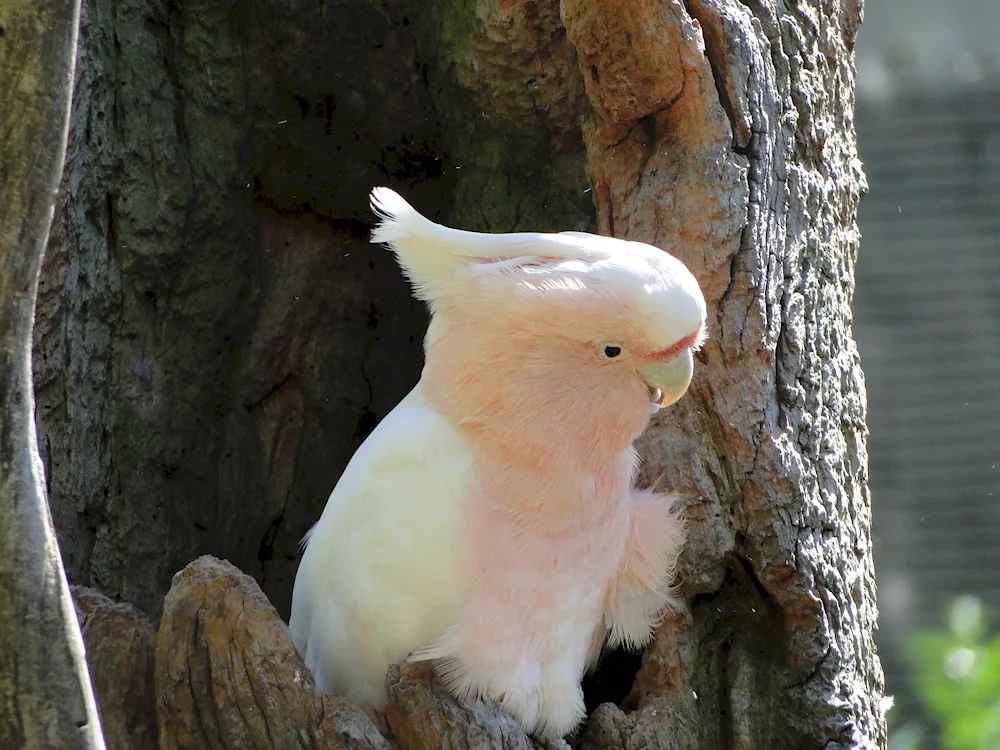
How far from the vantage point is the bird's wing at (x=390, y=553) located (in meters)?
1.90

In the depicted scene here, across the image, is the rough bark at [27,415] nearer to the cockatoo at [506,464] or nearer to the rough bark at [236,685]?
the rough bark at [236,685]

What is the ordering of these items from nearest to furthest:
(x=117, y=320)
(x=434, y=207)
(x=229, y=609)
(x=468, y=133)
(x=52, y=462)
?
(x=229, y=609) < (x=52, y=462) < (x=117, y=320) < (x=468, y=133) < (x=434, y=207)

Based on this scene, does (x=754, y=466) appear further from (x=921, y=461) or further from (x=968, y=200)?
(x=968, y=200)

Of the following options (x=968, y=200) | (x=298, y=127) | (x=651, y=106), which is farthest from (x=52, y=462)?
(x=968, y=200)

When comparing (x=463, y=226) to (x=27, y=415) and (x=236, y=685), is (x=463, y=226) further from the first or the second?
→ (x=27, y=415)

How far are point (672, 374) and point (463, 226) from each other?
3.55ft

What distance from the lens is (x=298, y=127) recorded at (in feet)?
9.23

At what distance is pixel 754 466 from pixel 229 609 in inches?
37.7

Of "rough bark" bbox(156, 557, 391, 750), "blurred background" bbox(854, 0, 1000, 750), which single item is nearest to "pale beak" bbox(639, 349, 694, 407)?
"rough bark" bbox(156, 557, 391, 750)

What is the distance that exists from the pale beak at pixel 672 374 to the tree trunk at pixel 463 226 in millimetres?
214

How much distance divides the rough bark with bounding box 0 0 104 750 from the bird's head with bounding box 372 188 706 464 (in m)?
0.73

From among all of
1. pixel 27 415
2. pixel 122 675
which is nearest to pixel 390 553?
pixel 122 675

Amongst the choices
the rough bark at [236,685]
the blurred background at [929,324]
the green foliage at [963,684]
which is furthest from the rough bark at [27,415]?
the blurred background at [929,324]

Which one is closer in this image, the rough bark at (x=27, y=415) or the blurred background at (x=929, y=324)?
the rough bark at (x=27, y=415)
